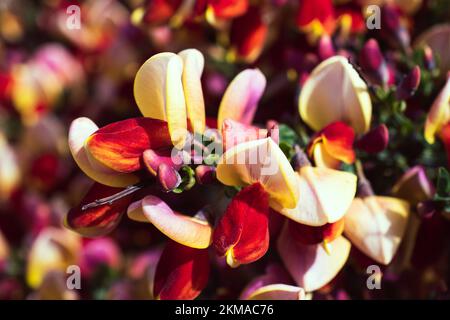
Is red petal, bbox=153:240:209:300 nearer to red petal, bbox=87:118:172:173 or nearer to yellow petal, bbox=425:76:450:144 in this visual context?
red petal, bbox=87:118:172:173

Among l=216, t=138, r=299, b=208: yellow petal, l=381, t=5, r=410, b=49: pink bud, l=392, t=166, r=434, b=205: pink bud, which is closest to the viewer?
l=216, t=138, r=299, b=208: yellow petal

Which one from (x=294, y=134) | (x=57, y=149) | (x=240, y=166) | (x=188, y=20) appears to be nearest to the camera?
(x=240, y=166)

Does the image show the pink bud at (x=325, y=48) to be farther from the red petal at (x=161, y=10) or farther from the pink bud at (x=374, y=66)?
the red petal at (x=161, y=10)

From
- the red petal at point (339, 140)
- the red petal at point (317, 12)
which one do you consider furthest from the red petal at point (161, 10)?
the red petal at point (339, 140)

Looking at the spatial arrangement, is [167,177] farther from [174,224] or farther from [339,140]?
[339,140]

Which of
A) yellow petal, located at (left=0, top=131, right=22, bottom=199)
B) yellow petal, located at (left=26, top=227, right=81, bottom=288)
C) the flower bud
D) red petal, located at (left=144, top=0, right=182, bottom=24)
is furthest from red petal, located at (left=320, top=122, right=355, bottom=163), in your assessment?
yellow petal, located at (left=0, top=131, right=22, bottom=199)
